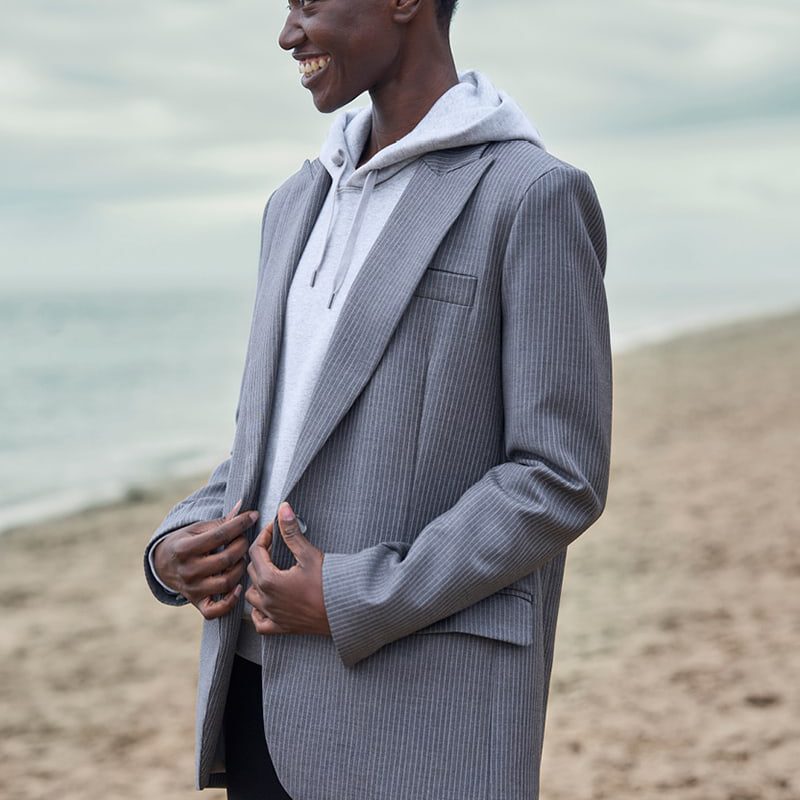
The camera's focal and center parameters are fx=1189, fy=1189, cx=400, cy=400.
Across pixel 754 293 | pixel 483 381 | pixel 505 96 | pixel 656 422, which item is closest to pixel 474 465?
pixel 483 381

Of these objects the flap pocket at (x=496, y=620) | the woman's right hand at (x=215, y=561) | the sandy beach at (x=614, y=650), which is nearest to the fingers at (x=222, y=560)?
the woman's right hand at (x=215, y=561)

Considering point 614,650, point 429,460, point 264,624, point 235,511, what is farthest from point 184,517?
point 614,650

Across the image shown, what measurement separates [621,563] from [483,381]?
4.52 m

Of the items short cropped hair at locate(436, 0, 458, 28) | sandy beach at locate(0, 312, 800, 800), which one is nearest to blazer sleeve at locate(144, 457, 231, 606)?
short cropped hair at locate(436, 0, 458, 28)

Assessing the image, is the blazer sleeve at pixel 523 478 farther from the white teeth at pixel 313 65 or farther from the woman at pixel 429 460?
the white teeth at pixel 313 65

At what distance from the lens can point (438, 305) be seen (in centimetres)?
136

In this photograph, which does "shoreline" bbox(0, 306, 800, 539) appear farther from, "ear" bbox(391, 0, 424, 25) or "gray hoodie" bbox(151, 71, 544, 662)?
"ear" bbox(391, 0, 424, 25)

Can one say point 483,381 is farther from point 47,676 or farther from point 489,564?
point 47,676

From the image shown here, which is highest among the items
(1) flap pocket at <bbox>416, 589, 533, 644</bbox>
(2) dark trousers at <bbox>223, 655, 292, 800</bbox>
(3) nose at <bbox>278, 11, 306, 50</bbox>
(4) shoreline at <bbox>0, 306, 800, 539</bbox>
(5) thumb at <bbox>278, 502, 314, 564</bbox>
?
(3) nose at <bbox>278, 11, 306, 50</bbox>

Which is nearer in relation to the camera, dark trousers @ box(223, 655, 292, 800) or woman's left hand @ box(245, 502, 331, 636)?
woman's left hand @ box(245, 502, 331, 636)

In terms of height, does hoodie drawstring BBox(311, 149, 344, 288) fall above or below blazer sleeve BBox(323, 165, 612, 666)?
above

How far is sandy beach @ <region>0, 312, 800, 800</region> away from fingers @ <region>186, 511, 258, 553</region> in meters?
2.17

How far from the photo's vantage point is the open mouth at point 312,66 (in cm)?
143

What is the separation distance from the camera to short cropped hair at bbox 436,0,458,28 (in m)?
1.47
